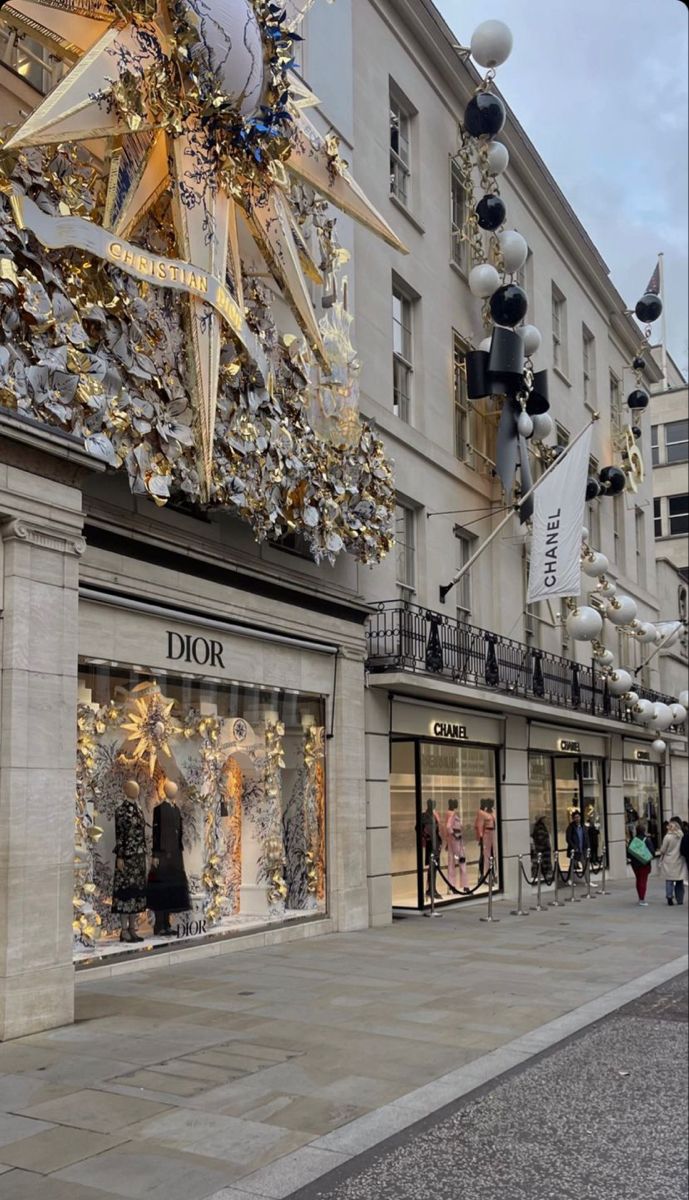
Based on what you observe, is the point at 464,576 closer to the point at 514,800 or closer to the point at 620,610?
the point at 514,800

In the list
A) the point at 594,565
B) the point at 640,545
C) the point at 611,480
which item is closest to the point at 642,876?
the point at 594,565

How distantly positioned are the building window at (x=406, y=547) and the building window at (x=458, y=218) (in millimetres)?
6119

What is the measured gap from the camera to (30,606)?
946cm

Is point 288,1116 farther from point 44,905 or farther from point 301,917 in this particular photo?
point 301,917

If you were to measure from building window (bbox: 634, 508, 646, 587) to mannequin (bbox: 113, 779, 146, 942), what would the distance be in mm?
28823

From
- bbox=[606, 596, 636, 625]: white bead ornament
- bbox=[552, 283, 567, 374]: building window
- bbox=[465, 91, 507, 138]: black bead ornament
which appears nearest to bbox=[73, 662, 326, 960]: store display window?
bbox=[465, 91, 507, 138]: black bead ornament

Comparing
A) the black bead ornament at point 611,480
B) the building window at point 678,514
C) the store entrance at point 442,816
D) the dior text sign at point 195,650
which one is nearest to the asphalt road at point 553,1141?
the dior text sign at point 195,650

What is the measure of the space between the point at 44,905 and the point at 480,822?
13669 millimetres

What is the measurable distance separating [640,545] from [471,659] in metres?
20.2

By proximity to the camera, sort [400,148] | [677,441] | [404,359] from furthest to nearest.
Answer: [677,441] < [400,148] < [404,359]

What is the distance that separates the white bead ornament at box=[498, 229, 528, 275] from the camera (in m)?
22.5

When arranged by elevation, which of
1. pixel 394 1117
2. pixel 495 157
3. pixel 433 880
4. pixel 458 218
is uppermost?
pixel 495 157

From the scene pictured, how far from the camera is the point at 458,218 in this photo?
23406 mm

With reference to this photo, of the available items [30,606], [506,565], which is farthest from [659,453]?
[30,606]
